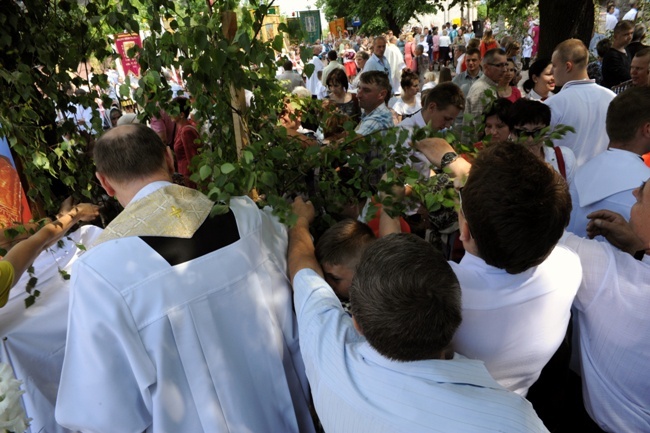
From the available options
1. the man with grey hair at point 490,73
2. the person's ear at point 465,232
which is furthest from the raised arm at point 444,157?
the man with grey hair at point 490,73

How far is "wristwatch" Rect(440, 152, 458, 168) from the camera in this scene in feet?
6.25

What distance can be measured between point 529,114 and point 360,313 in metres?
2.41

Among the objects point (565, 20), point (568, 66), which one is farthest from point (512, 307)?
point (565, 20)

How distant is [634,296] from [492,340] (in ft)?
1.58

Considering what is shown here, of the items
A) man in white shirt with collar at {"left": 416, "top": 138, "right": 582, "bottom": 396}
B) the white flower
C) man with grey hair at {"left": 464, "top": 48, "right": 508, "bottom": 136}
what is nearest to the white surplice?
the white flower

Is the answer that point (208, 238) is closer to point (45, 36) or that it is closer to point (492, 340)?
point (492, 340)

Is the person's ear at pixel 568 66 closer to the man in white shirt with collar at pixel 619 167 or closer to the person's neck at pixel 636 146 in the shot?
the man in white shirt with collar at pixel 619 167

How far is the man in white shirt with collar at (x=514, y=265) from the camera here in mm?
1396

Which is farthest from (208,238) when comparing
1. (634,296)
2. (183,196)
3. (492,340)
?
(634,296)

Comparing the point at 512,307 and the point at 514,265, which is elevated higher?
the point at 514,265

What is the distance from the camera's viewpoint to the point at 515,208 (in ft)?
4.52

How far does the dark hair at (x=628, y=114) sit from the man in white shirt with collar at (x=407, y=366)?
5.58 ft

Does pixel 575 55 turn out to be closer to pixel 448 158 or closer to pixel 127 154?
pixel 448 158

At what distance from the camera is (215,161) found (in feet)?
6.52
